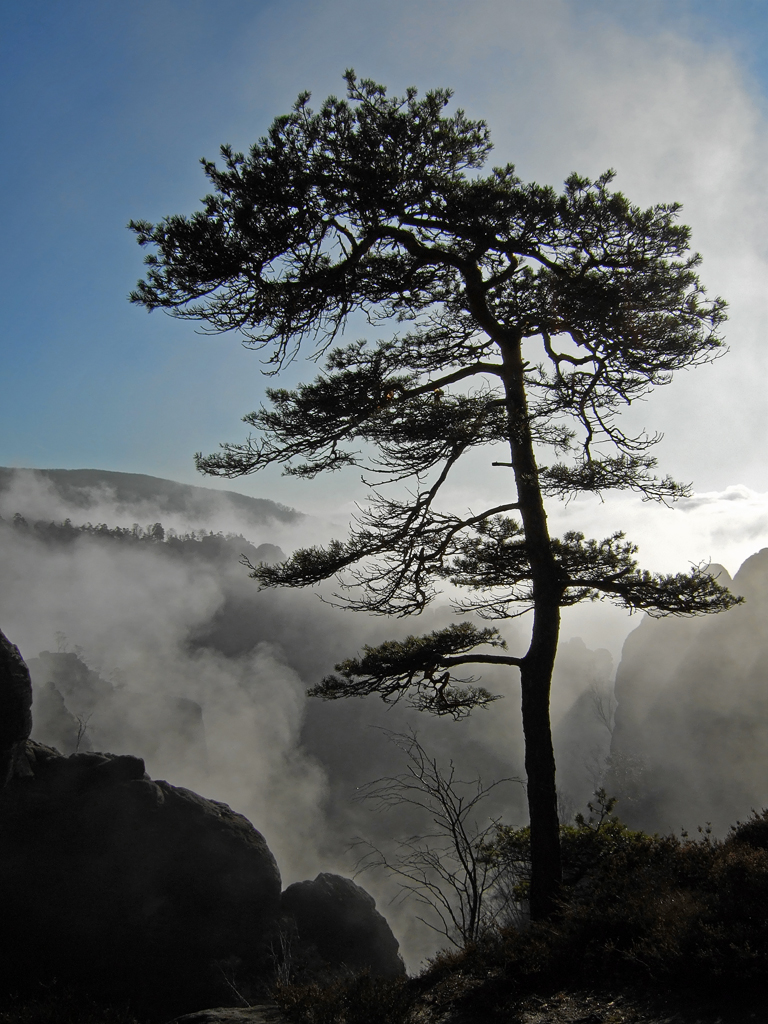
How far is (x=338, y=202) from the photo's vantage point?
5.41 m

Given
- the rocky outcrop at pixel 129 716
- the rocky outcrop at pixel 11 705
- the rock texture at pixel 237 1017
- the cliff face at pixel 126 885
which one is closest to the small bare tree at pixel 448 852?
the rock texture at pixel 237 1017

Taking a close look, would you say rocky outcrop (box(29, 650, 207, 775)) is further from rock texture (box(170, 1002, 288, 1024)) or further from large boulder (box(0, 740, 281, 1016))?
rock texture (box(170, 1002, 288, 1024))

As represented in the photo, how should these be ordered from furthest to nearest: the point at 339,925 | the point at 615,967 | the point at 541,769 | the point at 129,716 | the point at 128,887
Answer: the point at 129,716, the point at 339,925, the point at 128,887, the point at 541,769, the point at 615,967

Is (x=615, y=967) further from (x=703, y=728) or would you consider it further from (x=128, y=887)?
(x=703, y=728)

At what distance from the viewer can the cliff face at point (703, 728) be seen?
41188mm

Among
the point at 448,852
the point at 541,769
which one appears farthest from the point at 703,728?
the point at 541,769

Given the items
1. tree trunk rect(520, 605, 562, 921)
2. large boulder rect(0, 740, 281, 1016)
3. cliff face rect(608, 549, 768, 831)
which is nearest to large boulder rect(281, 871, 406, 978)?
large boulder rect(0, 740, 281, 1016)

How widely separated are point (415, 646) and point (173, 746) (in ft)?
207

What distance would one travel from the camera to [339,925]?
60.6 ft

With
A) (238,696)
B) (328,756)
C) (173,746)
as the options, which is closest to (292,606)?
(238,696)

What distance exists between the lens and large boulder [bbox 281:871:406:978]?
17.8 meters

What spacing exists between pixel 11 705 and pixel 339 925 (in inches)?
516

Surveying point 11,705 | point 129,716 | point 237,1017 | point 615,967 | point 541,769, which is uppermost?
point 541,769

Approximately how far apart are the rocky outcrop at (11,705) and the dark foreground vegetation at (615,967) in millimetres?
11629
